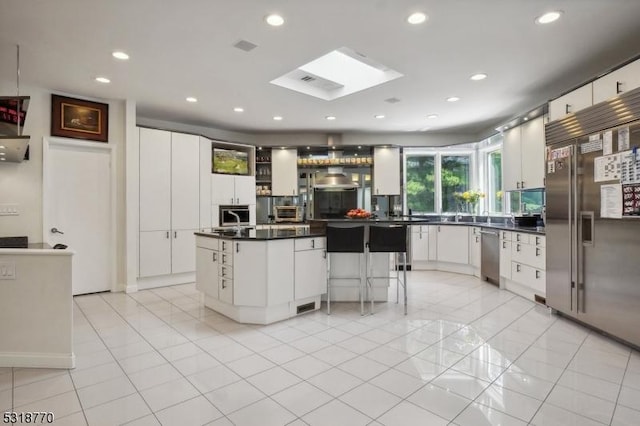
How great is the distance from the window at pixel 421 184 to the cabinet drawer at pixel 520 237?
2592 mm

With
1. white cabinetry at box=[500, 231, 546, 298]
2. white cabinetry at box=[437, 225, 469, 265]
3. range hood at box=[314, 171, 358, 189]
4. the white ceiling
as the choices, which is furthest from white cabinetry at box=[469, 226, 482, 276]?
range hood at box=[314, 171, 358, 189]

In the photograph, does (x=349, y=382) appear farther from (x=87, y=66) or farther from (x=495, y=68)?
(x=87, y=66)

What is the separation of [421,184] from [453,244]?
161 cm

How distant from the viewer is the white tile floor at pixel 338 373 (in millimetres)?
1956

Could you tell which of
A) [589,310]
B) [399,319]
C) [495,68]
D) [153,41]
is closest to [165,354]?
[399,319]

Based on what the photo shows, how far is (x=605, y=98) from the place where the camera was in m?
3.02

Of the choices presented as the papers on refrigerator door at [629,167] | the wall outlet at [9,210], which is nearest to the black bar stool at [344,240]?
the papers on refrigerator door at [629,167]

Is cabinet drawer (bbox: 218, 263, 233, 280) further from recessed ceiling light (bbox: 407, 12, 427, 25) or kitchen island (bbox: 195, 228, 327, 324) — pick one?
recessed ceiling light (bbox: 407, 12, 427, 25)

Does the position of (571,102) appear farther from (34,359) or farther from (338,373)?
(34,359)

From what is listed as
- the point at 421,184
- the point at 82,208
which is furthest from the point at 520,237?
the point at 82,208

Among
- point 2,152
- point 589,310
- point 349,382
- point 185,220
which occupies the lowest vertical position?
point 349,382

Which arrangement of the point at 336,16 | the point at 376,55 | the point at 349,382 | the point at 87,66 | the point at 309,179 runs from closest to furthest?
the point at 349,382 → the point at 336,16 → the point at 376,55 → the point at 87,66 → the point at 309,179

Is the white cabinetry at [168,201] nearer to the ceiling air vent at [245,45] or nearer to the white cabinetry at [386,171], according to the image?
the ceiling air vent at [245,45]

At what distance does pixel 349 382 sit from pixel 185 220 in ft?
13.2
